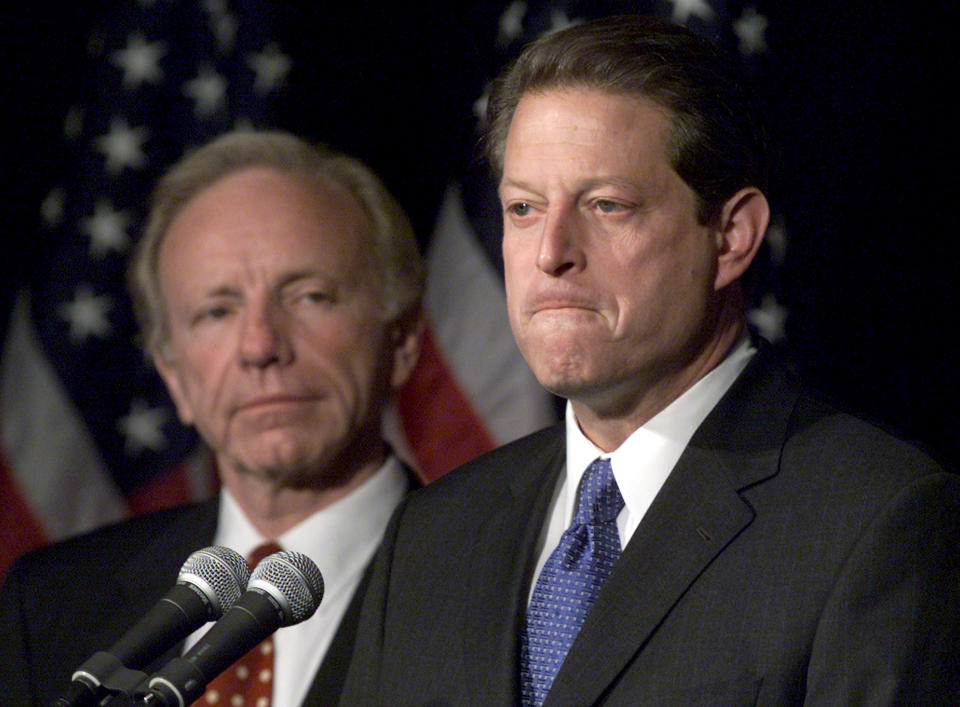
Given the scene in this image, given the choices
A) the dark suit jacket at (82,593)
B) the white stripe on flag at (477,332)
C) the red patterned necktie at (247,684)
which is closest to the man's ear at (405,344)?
the white stripe on flag at (477,332)

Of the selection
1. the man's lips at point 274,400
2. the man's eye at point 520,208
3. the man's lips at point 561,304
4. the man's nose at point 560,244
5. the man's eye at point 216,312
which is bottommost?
the man's lips at point 274,400

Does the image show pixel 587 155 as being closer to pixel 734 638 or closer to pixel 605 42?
pixel 605 42

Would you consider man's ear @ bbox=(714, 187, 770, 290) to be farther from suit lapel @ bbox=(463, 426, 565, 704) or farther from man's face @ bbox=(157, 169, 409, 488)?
man's face @ bbox=(157, 169, 409, 488)

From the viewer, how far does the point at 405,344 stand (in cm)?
312

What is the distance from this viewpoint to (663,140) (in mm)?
1967

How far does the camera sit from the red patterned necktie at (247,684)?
2.71m

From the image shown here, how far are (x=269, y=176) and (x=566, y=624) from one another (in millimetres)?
1521

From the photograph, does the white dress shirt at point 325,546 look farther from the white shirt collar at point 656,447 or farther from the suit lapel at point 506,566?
the white shirt collar at point 656,447

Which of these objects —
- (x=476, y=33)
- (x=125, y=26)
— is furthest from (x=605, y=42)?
(x=125, y=26)

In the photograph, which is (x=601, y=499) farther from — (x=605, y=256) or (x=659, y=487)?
(x=605, y=256)

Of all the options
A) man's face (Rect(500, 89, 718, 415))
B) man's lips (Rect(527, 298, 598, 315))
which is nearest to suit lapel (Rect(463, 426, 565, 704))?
man's face (Rect(500, 89, 718, 415))

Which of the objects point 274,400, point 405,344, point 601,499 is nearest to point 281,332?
point 274,400

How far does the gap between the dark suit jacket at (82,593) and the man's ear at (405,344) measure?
48 centimetres

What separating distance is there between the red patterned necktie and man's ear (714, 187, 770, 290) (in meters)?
1.21
